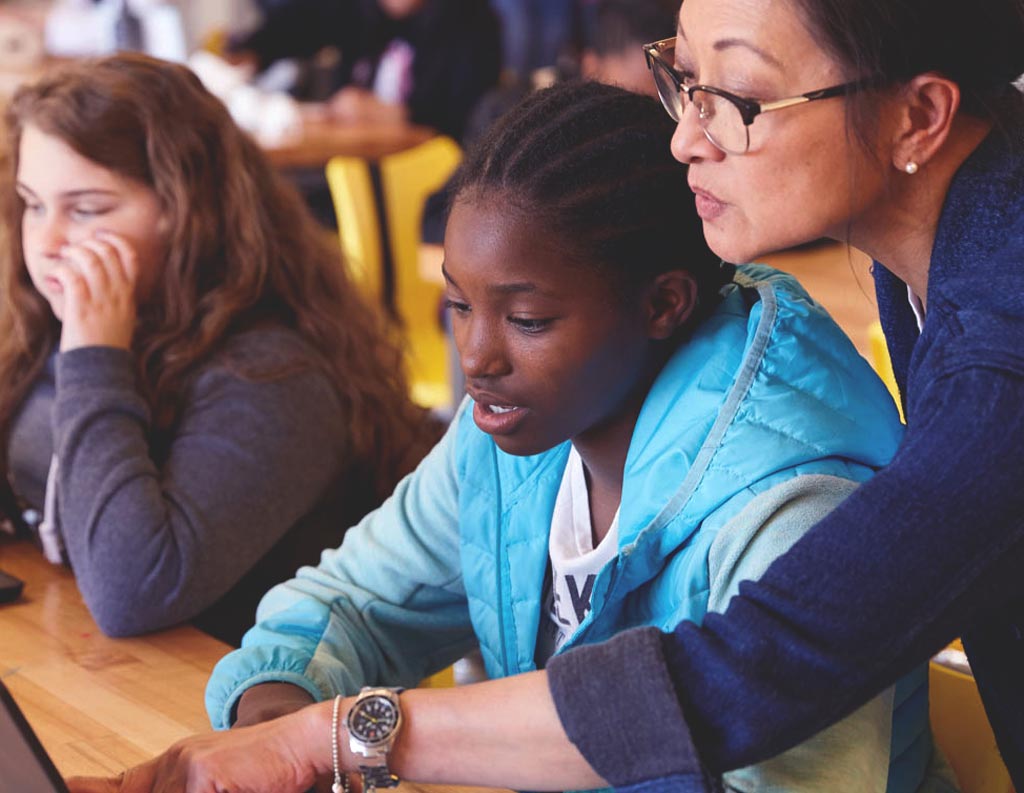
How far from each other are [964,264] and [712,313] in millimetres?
243

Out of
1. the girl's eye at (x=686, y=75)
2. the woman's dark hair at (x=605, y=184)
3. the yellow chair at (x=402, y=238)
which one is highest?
the girl's eye at (x=686, y=75)

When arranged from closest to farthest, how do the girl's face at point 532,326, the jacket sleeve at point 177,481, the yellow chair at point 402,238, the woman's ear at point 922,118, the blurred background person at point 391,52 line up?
1. the woman's ear at point 922,118
2. the girl's face at point 532,326
3. the jacket sleeve at point 177,481
4. the yellow chair at point 402,238
5. the blurred background person at point 391,52

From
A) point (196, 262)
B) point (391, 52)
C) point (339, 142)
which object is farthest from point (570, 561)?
point (391, 52)

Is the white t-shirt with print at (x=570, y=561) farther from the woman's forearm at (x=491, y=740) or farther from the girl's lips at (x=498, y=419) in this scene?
the woman's forearm at (x=491, y=740)

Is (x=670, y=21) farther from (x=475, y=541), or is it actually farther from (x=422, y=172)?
(x=475, y=541)

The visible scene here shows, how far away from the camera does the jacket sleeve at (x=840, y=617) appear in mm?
762

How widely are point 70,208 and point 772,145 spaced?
0.98 m

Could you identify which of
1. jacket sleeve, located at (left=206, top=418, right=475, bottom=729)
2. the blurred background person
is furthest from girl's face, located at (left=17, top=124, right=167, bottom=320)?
the blurred background person

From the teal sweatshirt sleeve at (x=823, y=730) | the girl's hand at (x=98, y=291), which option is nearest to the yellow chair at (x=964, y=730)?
the teal sweatshirt sleeve at (x=823, y=730)

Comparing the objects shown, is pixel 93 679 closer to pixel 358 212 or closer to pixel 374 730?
pixel 374 730

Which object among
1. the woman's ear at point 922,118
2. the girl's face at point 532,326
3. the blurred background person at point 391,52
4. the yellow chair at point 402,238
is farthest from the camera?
the blurred background person at point 391,52

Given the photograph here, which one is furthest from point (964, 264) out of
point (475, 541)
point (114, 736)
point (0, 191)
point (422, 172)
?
point (422, 172)

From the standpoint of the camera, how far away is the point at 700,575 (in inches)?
38.5

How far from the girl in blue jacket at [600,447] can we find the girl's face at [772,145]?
125 millimetres
